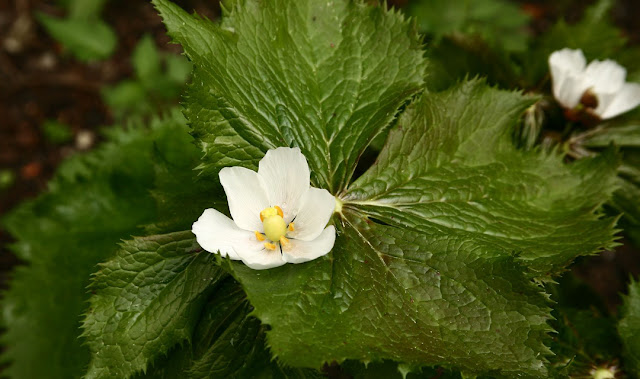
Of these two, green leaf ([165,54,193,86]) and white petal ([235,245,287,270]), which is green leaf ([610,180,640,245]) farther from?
green leaf ([165,54,193,86])

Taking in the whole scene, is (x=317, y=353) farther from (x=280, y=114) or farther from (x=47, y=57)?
(x=47, y=57)

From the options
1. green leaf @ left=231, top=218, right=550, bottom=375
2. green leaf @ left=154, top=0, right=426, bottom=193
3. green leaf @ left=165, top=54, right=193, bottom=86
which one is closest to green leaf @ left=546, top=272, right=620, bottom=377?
green leaf @ left=231, top=218, right=550, bottom=375

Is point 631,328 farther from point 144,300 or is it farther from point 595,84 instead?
point 144,300

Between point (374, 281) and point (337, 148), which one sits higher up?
point (337, 148)

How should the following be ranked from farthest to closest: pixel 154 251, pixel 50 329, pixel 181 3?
pixel 181 3 → pixel 50 329 → pixel 154 251

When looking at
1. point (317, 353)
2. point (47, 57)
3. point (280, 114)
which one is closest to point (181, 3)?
point (47, 57)

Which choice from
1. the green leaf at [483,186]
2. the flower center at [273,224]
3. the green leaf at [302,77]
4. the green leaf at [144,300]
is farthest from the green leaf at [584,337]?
the green leaf at [144,300]
